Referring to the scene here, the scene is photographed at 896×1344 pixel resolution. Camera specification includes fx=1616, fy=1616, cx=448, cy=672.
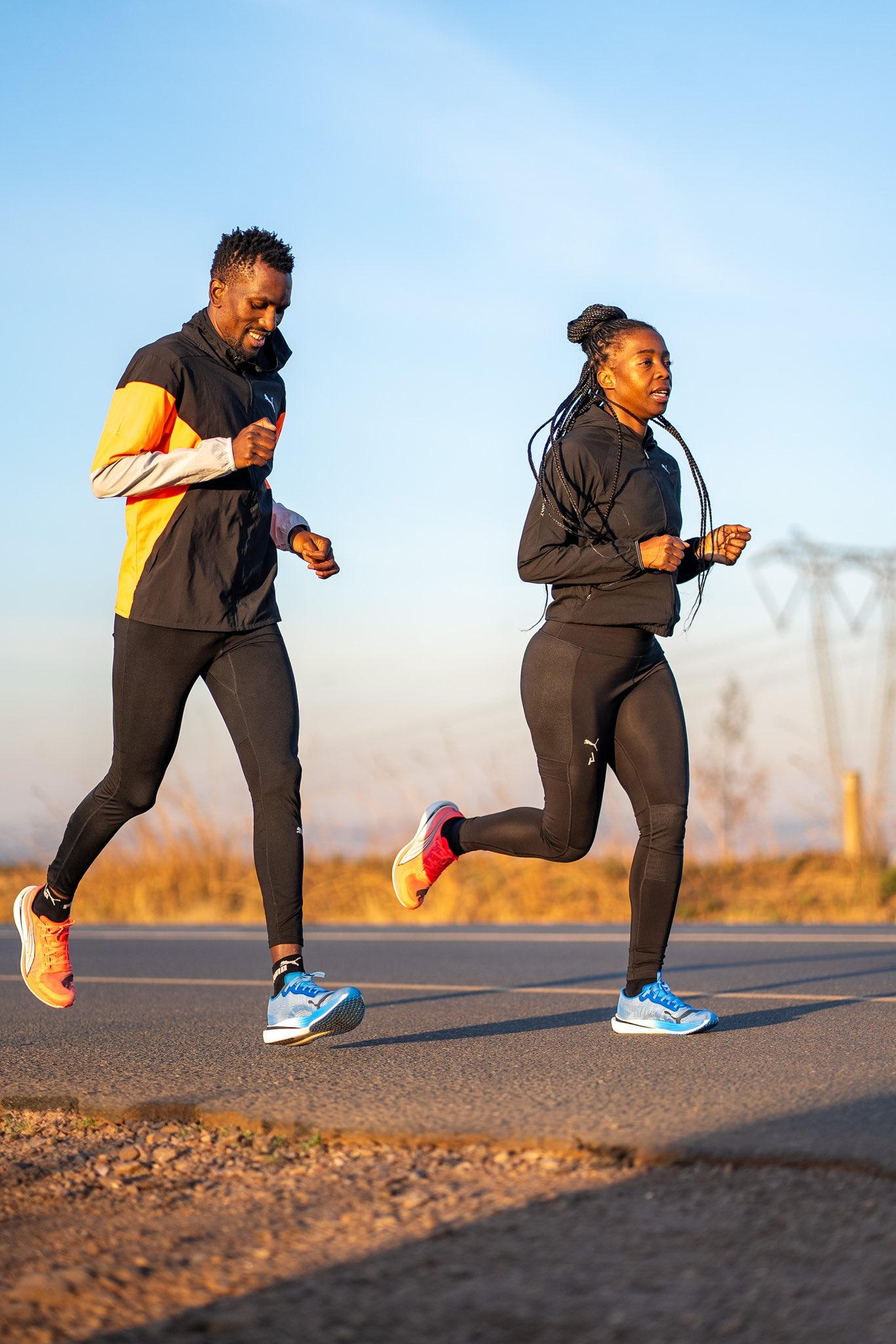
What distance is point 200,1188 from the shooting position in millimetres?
3195

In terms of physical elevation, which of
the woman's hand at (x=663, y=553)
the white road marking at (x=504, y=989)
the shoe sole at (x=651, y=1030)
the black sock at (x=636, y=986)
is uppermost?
the woman's hand at (x=663, y=553)

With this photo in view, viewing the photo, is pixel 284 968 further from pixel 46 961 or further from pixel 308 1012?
pixel 46 961

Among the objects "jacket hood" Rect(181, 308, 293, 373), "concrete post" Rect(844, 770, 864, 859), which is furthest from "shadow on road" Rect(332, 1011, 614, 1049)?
"concrete post" Rect(844, 770, 864, 859)

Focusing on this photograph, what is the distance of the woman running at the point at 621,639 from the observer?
518cm

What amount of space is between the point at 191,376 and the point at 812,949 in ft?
17.8

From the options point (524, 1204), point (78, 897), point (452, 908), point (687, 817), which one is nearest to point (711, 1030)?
point (687, 817)

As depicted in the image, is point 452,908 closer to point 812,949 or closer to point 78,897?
point 78,897

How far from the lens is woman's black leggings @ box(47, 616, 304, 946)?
4.98 meters

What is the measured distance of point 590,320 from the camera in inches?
220

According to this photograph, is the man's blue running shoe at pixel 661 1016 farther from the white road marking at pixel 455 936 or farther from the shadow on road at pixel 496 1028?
the white road marking at pixel 455 936

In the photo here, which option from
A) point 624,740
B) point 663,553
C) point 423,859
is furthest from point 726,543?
point 423,859

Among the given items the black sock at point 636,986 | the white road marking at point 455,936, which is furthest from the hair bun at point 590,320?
the white road marking at point 455,936

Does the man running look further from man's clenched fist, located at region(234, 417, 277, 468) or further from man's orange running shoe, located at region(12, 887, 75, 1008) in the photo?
man's orange running shoe, located at region(12, 887, 75, 1008)

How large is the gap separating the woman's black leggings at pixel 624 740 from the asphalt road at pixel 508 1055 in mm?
507
